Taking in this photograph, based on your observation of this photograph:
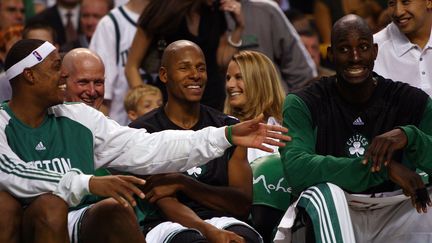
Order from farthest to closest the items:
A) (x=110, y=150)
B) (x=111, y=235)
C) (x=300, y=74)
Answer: (x=300, y=74) → (x=110, y=150) → (x=111, y=235)

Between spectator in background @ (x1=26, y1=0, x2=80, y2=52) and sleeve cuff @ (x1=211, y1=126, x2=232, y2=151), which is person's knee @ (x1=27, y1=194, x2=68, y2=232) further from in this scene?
spectator in background @ (x1=26, y1=0, x2=80, y2=52)

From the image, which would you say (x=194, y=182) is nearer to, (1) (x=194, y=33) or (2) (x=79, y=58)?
(2) (x=79, y=58)

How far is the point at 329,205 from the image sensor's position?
629 centimetres

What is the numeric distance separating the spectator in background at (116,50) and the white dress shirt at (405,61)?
7.56 ft

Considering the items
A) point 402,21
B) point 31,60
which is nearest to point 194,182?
point 31,60

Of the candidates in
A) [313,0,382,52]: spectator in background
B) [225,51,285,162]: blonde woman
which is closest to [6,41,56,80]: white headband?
[225,51,285,162]: blonde woman

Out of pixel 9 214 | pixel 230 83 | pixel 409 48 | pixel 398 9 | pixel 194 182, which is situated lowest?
pixel 194 182

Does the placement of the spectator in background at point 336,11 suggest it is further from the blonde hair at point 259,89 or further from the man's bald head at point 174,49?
the man's bald head at point 174,49

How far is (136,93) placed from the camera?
28.6ft

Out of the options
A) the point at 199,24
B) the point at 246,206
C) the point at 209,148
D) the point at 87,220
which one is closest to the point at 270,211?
the point at 246,206

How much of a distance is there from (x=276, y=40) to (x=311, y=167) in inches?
117

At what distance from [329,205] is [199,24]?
2.76 m

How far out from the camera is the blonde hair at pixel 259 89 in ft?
25.9

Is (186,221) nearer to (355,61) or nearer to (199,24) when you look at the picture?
(355,61)
